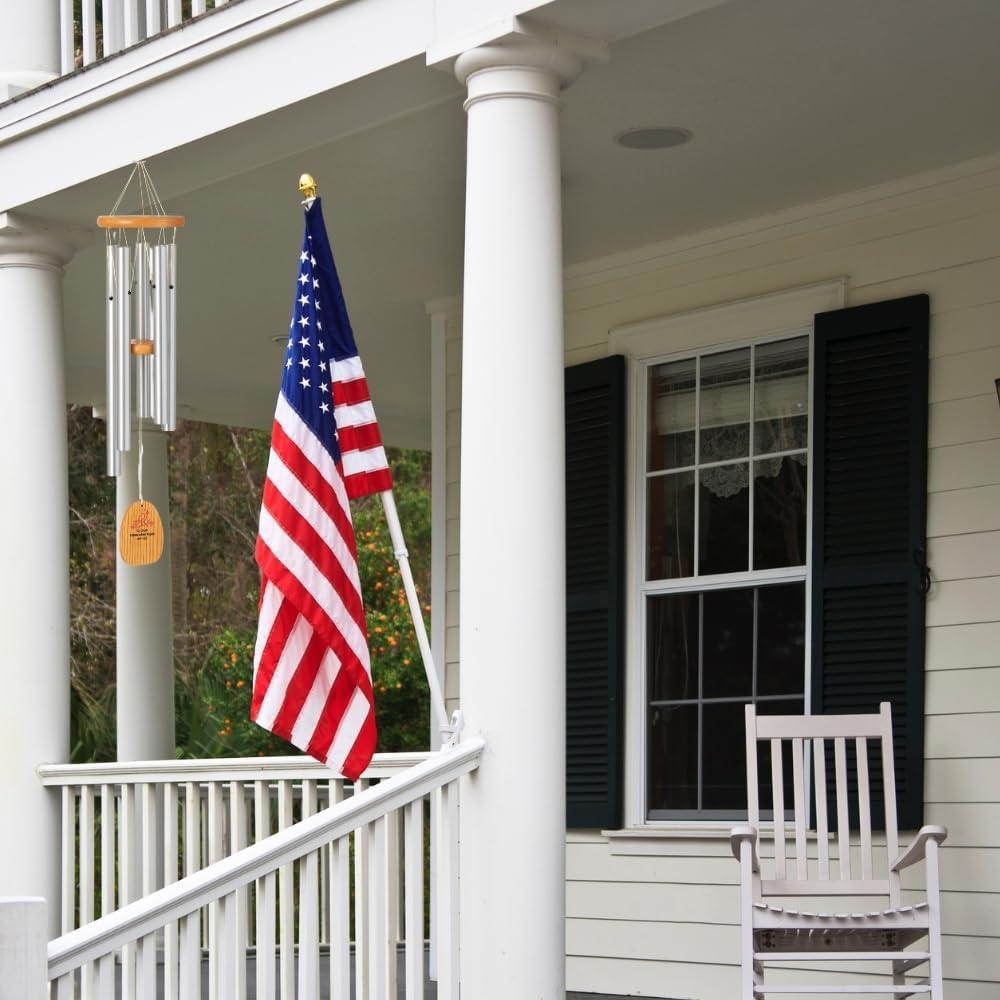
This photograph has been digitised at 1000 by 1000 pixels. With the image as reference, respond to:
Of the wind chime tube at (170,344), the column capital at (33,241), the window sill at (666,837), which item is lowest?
the window sill at (666,837)

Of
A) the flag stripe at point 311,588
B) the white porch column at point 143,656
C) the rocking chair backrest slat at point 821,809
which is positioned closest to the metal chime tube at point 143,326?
the flag stripe at point 311,588

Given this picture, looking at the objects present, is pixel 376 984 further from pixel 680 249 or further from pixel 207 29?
pixel 680 249

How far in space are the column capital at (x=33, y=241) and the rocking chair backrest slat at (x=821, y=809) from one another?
2.99m

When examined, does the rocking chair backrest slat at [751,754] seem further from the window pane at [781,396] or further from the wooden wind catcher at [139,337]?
the wooden wind catcher at [139,337]

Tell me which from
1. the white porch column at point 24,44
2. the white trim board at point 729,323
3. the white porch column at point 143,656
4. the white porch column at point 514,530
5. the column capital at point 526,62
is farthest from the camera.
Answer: the white porch column at point 143,656

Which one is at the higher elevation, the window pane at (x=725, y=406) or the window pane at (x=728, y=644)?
the window pane at (x=725, y=406)

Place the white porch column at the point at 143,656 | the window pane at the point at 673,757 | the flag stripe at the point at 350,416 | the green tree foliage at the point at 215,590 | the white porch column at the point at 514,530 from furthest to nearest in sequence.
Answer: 1. the green tree foliage at the point at 215,590
2. the white porch column at the point at 143,656
3. the window pane at the point at 673,757
4. the flag stripe at the point at 350,416
5. the white porch column at the point at 514,530

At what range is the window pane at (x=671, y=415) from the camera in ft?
20.5

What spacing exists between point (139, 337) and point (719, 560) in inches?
89.7

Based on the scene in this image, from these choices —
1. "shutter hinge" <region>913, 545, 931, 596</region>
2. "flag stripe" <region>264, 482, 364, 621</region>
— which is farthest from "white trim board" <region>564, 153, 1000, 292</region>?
"flag stripe" <region>264, 482, 364, 621</region>

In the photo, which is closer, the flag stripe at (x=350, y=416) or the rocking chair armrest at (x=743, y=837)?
the flag stripe at (x=350, y=416)

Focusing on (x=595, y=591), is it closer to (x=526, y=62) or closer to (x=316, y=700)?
(x=316, y=700)

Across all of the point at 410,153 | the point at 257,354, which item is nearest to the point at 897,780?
the point at 410,153

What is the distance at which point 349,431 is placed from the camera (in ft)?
14.4
